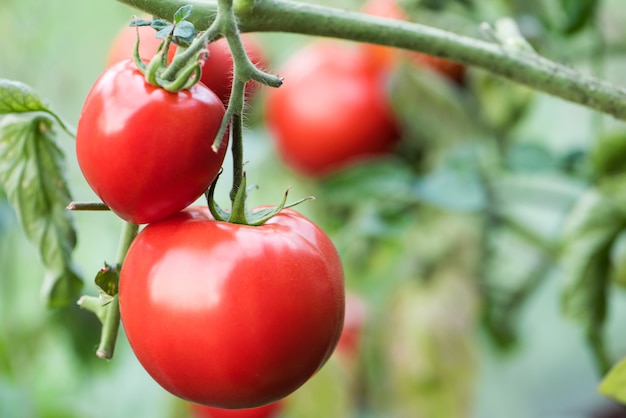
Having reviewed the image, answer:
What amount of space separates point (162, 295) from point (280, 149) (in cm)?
77

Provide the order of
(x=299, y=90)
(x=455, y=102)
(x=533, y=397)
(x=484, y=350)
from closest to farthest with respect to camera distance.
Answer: (x=455, y=102) < (x=299, y=90) < (x=484, y=350) < (x=533, y=397)

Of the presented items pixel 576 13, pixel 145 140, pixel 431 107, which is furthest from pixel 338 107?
pixel 145 140

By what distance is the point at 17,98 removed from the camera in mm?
419

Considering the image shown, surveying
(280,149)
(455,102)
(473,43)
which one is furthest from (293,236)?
(280,149)

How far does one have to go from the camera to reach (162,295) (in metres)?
0.37

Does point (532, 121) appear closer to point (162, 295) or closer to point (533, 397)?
point (533, 397)

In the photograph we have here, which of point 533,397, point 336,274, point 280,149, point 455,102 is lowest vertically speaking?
point 533,397

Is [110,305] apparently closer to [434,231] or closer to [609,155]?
[609,155]

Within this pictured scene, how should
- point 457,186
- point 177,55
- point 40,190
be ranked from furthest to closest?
point 457,186 < point 40,190 < point 177,55

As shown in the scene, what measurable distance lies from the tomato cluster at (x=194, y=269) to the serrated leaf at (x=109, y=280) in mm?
13

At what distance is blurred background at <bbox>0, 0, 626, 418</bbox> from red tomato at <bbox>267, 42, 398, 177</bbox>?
3 cm

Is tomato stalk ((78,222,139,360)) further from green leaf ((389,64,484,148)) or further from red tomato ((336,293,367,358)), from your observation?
red tomato ((336,293,367,358))

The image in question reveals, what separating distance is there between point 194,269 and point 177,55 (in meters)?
0.09

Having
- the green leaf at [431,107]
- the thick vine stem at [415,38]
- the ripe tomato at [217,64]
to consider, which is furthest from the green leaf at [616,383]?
the green leaf at [431,107]
